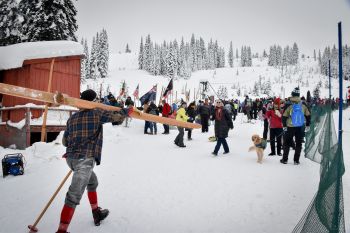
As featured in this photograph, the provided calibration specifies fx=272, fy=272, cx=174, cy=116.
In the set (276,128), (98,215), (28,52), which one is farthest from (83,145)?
(28,52)

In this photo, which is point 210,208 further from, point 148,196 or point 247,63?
point 247,63

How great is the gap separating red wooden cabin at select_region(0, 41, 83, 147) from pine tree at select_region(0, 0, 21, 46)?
338 inches

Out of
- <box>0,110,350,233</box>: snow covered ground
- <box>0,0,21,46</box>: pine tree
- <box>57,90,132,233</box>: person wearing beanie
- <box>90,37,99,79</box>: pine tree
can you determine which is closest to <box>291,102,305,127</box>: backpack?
<box>0,110,350,233</box>: snow covered ground

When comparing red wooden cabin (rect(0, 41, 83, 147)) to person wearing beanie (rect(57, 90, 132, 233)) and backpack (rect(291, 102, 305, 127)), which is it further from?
backpack (rect(291, 102, 305, 127))

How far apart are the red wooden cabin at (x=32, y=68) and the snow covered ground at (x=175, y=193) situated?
4.31 metres

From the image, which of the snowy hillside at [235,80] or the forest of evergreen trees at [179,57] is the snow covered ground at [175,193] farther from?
the forest of evergreen trees at [179,57]

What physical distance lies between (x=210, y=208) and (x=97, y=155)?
2344mm

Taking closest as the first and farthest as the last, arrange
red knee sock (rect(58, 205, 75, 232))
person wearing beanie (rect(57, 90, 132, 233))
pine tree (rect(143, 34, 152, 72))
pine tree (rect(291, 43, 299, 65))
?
red knee sock (rect(58, 205, 75, 232)), person wearing beanie (rect(57, 90, 132, 233)), pine tree (rect(143, 34, 152, 72)), pine tree (rect(291, 43, 299, 65))

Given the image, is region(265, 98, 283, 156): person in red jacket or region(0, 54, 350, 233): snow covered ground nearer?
region(0, 54, 350, 233): snow covered ground

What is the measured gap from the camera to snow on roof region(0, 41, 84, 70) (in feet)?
41.7

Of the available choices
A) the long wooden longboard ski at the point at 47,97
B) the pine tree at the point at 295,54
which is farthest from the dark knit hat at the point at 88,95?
the pine tree at the point at 295,54

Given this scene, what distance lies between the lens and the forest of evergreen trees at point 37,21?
19125 millimetres

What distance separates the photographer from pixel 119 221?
14.6ft

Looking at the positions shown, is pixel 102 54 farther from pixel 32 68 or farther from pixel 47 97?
pixel 47 97
